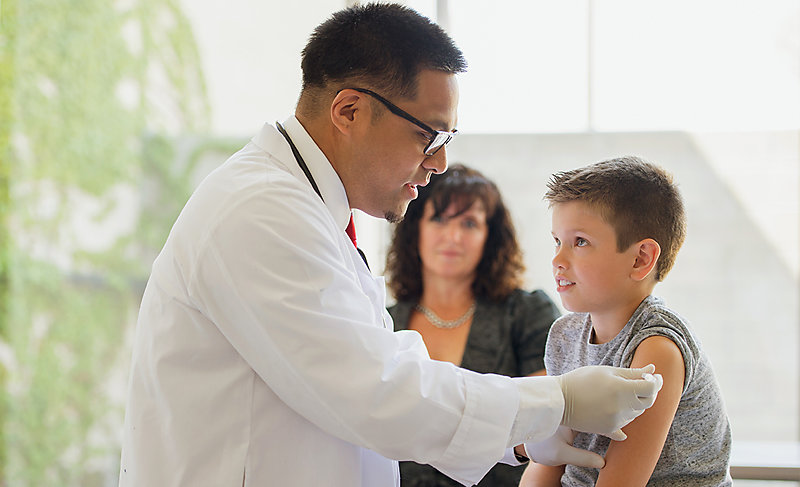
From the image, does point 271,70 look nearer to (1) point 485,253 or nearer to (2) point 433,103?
(1) point 485,253

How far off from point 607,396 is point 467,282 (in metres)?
1.33

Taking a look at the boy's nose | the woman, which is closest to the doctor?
the boy's nose

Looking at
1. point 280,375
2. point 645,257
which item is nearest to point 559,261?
point 645,257

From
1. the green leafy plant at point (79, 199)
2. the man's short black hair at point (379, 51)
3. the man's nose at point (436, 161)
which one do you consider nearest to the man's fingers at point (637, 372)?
the man's nose at point (436, 161)

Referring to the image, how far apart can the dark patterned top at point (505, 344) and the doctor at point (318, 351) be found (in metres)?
0.77

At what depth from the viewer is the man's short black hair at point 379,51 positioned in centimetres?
Result: 146

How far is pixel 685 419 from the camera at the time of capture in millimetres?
1345

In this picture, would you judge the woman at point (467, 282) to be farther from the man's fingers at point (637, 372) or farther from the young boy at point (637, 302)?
the man's fingers at point (637, 372)

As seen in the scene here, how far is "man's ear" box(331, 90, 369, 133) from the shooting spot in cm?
145

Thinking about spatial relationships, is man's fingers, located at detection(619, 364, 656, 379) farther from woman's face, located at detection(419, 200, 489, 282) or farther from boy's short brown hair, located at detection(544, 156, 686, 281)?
woman's face, located at detection(419, 200, 489, 282)

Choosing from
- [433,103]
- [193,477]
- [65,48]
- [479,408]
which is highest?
[65,48]

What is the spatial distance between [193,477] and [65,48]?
273 centimetres

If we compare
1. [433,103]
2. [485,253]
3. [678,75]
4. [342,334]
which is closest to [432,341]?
[485,253]

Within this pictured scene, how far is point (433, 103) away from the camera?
1.48m
